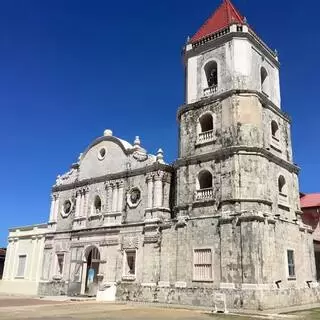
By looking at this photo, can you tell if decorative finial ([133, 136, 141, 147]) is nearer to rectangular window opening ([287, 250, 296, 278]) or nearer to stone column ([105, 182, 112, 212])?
stone column ([105, 182, 112, 212])

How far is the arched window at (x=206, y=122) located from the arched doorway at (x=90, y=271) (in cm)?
1103

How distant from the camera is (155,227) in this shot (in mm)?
24766

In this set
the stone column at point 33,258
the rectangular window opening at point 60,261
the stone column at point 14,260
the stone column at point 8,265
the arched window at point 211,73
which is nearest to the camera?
the arched window at point 211,73

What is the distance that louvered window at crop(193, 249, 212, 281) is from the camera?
71.0ft

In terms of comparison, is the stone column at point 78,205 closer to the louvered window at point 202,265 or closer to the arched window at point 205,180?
the arched window at point 205,180

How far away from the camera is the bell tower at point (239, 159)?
822 inches

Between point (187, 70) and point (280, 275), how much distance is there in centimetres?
1388

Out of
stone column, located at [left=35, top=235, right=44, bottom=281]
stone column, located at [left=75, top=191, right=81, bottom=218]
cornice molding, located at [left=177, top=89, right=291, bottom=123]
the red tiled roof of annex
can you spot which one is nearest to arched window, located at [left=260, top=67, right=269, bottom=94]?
cornice molding, located at [left=177, top=89, right=291, bottom=123]

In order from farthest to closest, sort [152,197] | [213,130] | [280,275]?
1. [152,197]
2. [213,130]
3. [280,275]

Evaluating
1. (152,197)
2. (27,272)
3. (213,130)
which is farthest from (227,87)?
(27,272)

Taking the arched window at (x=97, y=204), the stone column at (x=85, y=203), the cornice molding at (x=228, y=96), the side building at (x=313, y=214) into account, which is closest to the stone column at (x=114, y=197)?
the arched window at (x=97, y=204)

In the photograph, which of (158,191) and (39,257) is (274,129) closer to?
(158,191)

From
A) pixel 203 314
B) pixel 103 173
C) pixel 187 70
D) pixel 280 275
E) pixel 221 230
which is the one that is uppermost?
pixel 187 70

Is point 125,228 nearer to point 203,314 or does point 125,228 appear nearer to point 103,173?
point 103,173
